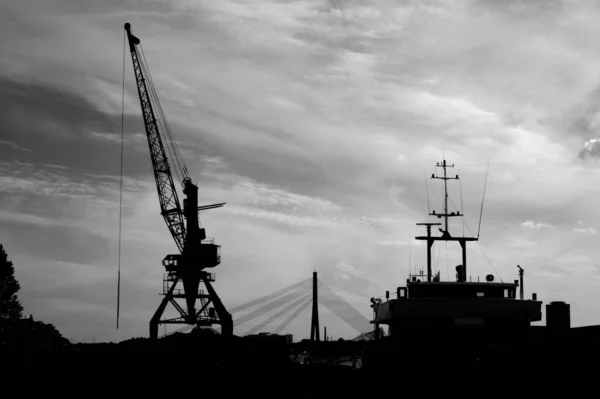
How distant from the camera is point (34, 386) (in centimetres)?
4216

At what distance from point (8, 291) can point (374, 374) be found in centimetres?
7085

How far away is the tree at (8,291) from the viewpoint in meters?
101

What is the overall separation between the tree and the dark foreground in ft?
137

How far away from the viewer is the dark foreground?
2847cm

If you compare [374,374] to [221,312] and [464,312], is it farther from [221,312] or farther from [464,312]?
[221,312]

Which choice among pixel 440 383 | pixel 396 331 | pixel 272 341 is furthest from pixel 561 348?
pixel 272 341

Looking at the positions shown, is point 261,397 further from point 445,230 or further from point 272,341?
point 272,341

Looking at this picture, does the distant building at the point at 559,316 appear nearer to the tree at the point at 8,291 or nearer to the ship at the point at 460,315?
the ship at the point at 460,315

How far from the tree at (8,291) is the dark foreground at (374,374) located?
4163 cm

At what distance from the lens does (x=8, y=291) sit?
103 meters

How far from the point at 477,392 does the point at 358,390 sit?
1031 centimetres

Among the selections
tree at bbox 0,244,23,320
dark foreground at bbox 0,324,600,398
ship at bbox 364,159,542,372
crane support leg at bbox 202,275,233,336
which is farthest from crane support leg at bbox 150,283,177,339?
ship at bbox 364,159,542,372

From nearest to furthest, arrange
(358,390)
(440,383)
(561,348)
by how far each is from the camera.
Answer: (561,348) → (440,383) → (358,390)

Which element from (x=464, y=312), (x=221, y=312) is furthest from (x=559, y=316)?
(x=221, y=312)
